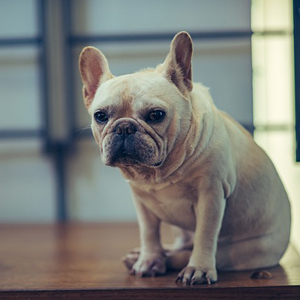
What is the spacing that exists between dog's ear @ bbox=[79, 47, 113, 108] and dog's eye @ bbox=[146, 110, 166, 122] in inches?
6.7

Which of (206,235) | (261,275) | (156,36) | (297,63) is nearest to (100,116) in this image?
(206,235)

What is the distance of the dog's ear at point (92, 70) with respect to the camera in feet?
3.77

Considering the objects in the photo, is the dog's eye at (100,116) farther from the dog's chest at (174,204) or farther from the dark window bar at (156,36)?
the dark window bar at (156,36)

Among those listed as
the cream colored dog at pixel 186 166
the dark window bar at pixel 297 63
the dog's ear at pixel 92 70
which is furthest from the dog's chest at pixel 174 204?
the dark window bar at pixel 297 63

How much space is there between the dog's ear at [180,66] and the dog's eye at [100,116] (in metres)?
0.15

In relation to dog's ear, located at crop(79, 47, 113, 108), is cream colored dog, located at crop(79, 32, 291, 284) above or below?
below

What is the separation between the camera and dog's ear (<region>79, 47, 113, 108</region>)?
1.15m

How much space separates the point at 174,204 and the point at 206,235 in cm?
9

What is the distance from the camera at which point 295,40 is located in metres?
1.50

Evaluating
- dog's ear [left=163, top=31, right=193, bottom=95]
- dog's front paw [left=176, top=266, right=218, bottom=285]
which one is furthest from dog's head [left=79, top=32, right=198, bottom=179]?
dog's front paw [left=176, top=266, right=218, bottom=285]

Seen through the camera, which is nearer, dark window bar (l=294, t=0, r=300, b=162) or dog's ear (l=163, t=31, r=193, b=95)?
dog's ear (l=163, t=31, r=193, b=95)

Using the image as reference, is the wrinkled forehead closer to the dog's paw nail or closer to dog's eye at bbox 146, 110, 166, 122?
dog's eye at bbox 146, 110, 166, 122

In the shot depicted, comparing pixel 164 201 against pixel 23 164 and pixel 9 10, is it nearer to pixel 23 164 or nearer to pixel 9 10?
pixel 23 164

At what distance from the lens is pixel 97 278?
47.3 inches
